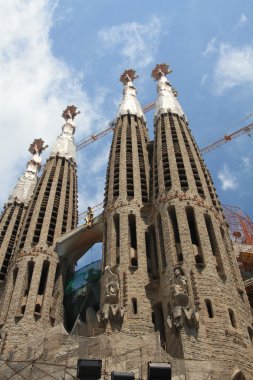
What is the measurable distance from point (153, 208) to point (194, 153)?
6.81 meters

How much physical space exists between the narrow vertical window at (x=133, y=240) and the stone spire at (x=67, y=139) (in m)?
21.8

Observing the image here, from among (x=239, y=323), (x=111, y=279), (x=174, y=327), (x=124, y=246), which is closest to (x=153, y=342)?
(x=174, y=327)

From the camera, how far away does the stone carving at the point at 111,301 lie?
27047 mm

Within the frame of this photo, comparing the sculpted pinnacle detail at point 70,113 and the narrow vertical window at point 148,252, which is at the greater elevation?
the sculpted pinnacle detail at point 70,113

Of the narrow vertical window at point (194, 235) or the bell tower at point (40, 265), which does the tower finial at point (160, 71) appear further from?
the narrow vertical window at point (194, 235)

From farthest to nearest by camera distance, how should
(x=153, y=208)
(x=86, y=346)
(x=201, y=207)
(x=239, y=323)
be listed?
1. (x=153, y=208)
2. (x=201, y=207)
3. (x=239, y=323)
4. (x=86, y=346)

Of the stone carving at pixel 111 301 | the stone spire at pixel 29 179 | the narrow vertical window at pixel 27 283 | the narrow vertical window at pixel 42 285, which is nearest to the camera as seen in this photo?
the stone carving at pixel 111 301

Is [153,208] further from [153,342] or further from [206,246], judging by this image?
[153,342]

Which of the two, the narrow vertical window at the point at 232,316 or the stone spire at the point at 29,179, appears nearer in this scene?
the narrow vertical window at the point at 232,316

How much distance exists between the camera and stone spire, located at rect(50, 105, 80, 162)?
55750mm

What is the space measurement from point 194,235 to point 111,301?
659cm

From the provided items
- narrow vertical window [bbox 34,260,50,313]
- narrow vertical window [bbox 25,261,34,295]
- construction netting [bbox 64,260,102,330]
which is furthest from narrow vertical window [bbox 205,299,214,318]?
narrow vertical window [bbox 25,261,34,295]

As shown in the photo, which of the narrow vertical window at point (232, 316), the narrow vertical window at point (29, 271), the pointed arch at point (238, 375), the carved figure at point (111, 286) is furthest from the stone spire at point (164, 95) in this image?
the pointed arch at point (238, 375)

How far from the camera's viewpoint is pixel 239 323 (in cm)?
2470
